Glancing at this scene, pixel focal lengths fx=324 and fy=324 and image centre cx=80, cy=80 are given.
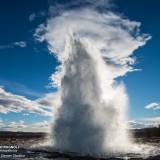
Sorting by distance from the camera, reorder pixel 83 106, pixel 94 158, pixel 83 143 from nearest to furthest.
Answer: pixel 94 158 → pixel 83 143 → pixel 83 106

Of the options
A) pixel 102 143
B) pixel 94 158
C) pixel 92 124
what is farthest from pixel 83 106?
pixel 94 158

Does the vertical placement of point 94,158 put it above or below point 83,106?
below

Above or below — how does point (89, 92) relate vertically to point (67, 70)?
below

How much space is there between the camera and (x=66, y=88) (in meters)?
46.8

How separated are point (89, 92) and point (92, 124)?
5299mm

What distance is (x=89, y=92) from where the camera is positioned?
150ft

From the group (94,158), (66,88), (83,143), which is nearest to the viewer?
(94,158)

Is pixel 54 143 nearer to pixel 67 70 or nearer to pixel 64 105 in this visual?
pixel 64 105

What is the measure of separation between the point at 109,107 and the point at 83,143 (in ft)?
24.2

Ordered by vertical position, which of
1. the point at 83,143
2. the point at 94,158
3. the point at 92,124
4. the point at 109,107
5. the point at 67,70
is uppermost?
the point at 67,70

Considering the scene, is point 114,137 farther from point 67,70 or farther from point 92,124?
point 67,70

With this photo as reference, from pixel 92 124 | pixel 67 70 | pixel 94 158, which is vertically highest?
pixel 67 70

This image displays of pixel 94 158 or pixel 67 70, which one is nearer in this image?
pixel 94 158

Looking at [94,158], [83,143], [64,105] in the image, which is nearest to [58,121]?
[64,105]
